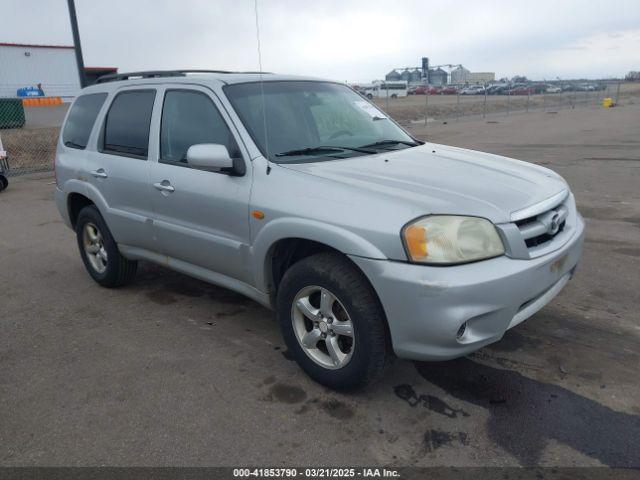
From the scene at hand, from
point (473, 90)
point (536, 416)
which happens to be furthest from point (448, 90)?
point (536, 416)

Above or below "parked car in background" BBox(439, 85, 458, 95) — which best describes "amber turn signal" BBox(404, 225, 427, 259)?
above

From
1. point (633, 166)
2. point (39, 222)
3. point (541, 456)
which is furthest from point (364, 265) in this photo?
point (633, 166)

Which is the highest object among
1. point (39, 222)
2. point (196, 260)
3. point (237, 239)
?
point (237, 239)

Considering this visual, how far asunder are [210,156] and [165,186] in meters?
0.81

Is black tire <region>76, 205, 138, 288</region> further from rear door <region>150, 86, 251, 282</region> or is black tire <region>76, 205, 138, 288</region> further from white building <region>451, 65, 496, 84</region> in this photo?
white building <region>451, 65, 496, 84</region>

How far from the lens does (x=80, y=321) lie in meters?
4.43

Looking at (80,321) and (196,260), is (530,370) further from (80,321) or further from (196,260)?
(80,321)

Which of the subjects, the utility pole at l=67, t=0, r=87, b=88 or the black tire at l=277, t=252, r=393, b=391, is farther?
the utility pole at l=67, t=0, r=87, b=88

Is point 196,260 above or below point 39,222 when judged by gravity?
above

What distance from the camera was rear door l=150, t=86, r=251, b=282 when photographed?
11.7 feet

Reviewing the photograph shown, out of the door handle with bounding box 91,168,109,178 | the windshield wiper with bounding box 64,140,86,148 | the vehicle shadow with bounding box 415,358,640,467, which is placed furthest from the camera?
the windshield wiper with bounding box 64,140,86,148

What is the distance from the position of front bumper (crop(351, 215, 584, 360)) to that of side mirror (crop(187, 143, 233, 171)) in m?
1.07

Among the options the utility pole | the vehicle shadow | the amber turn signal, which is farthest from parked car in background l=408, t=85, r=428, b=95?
the amber turn signal

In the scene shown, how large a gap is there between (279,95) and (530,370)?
8.07 ft
